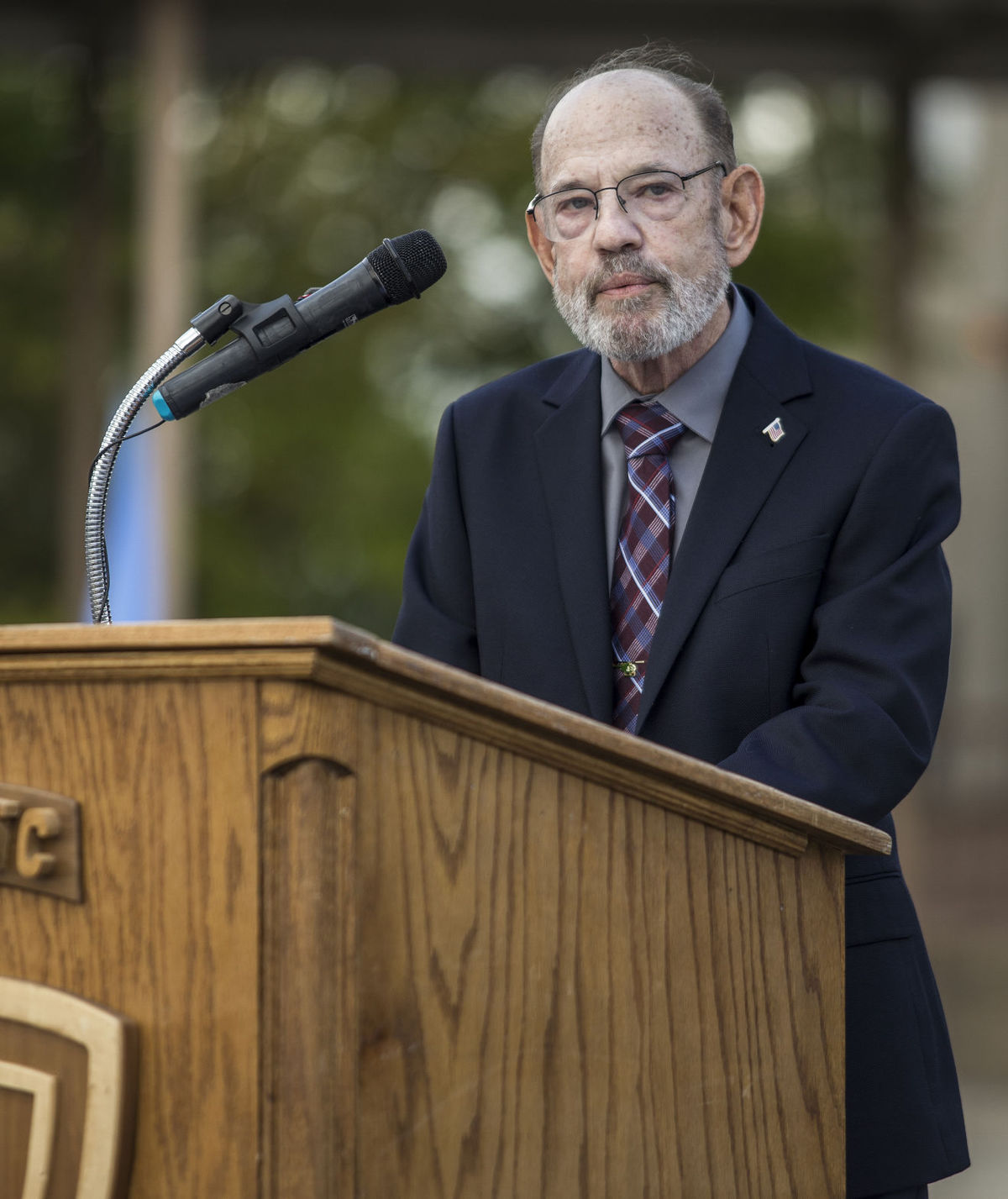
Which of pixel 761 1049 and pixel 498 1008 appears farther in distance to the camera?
pixel 761 1049

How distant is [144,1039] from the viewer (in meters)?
1.09

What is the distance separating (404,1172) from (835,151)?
878 cm

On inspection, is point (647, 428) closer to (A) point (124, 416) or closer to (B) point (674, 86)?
(B) point (674, 86)

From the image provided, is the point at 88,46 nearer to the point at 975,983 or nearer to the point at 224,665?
the point at 975,983

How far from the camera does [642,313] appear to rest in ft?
5.88

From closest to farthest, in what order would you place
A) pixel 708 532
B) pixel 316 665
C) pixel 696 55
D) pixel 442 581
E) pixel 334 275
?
pixel 316 665 < pixel 708 532 < pixel 442 581 < pixel 696 55 < pixel 334 275

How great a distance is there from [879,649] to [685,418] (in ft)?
1.33

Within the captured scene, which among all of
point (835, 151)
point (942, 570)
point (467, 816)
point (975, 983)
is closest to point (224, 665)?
point (467, 816)

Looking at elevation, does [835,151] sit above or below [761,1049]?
above

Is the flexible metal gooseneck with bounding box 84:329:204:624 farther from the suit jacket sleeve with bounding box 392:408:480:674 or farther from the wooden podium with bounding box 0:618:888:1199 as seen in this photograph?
the suit jacket sleeve with bounding box 392:408:480:674

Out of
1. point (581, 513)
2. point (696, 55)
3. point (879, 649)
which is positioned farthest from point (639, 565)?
point (696, 55)

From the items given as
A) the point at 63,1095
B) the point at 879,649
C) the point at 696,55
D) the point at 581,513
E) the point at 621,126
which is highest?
the point at 696,55

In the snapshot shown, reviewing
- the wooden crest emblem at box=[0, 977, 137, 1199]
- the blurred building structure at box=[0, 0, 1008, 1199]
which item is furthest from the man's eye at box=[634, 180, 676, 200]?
the blurred building structure at box=[0, 0, 1008, 1199]

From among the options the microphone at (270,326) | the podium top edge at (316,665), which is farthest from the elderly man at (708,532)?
the microphone at (270,326)
